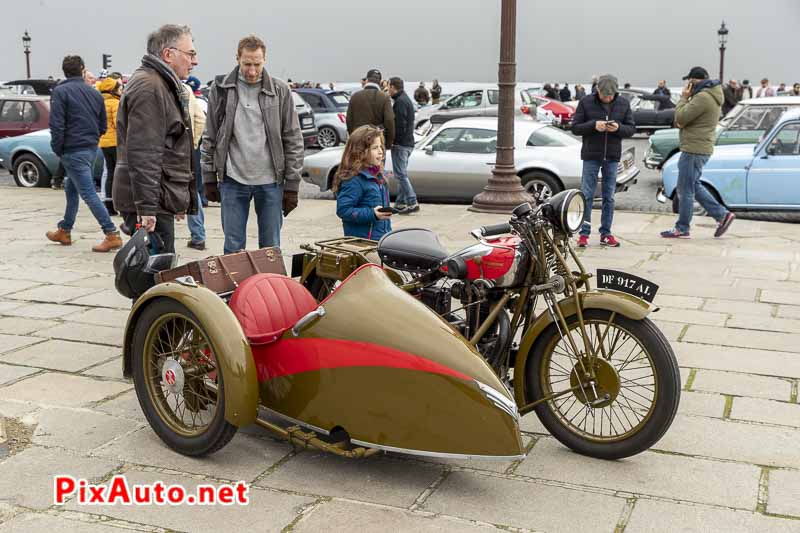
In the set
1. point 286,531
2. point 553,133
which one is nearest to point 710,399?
point 286,531

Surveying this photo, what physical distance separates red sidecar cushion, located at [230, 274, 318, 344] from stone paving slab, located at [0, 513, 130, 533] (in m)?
0.97

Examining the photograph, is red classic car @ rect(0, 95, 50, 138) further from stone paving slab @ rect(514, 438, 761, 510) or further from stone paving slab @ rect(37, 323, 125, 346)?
stone paving slab @ rect(514, 438, 761, 510)

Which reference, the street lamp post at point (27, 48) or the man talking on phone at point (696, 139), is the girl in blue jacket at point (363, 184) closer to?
the man talking on phone at point (696, 139)

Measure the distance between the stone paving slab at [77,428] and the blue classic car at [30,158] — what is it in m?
11.4

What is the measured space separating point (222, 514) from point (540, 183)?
375 inches

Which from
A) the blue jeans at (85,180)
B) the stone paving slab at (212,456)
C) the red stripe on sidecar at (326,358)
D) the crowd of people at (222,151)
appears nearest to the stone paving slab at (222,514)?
the stone paving slab at (212,456)

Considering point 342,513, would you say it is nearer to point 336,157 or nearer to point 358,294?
point 358,294

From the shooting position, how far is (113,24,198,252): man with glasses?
527cm

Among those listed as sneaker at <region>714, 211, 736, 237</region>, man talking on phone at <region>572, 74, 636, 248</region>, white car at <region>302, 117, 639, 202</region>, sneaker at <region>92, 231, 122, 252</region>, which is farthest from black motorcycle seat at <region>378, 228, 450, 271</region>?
white car at <region>302, 117, 639, 202</region>

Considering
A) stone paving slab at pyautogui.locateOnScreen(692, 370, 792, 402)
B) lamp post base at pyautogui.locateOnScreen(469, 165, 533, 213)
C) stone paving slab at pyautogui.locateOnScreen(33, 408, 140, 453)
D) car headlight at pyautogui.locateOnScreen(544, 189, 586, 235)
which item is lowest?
stone paving slab at pyautogui.locateOnScreen(692, 370, 792, 402)

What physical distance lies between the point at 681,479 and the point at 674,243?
19.6 feet

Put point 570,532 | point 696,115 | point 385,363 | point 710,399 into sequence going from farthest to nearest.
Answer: point 696,115
point 710,399
point 385,363
point 570,532

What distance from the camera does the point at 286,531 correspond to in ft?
11.0

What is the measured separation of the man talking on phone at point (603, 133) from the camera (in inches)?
354
